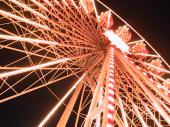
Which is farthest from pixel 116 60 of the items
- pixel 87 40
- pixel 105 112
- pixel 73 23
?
pixel 105 112

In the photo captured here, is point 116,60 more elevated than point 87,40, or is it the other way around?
point 87,40

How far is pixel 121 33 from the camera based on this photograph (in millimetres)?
11844

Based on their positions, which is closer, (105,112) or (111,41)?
(105,112)

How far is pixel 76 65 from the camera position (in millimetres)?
10648

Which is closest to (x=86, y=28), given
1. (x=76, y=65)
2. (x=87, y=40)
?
(x=87, y=40)

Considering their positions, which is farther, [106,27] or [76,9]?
Answer: [106,27]

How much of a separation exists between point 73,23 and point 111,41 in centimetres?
143

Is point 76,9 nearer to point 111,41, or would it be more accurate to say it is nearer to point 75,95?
point 111,41

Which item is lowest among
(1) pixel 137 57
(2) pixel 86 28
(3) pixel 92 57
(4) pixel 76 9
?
(1) pixel 137 57

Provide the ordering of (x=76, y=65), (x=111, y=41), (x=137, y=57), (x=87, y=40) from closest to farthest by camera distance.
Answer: (x=87, y=40) → (x=111, y=41) → (x=76, y=65) → (x=137, y=57)

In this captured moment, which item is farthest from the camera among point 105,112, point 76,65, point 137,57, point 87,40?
point 137,57

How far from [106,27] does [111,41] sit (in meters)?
1.84

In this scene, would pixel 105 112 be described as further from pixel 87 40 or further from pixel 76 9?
pixel 76 9

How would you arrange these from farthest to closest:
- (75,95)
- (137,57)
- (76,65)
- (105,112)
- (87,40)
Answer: (137,57) < (76,65) < (87,40) < (75,95) < (105,112)
